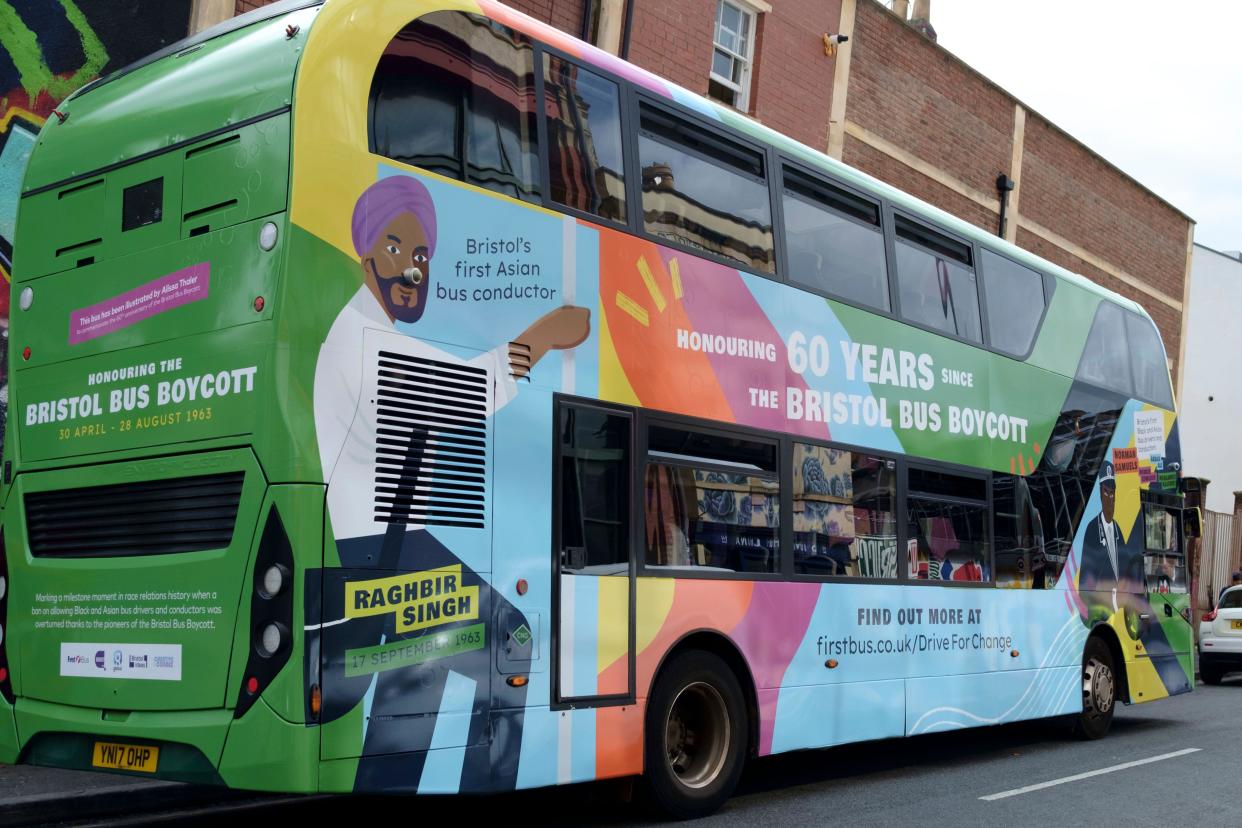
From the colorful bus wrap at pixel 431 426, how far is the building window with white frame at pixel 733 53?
824 cm

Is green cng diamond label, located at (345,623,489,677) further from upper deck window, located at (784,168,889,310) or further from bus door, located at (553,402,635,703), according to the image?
upper deck window, located at (784,168,889,310)

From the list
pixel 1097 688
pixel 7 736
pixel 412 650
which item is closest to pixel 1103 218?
pixel 1097 688

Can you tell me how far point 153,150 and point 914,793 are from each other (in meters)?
6.46

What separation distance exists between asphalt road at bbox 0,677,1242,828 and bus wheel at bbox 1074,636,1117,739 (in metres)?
0.17

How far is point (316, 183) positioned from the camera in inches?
234


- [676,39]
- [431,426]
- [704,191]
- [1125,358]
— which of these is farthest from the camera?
[676,39]

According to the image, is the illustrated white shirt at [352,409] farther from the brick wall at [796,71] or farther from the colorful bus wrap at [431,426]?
the brick wall at [796,71]

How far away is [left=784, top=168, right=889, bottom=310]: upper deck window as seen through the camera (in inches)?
358

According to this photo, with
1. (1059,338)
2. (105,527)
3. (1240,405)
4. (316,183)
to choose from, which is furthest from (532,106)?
(1240,405)

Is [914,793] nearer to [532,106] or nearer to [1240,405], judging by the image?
[532,106]

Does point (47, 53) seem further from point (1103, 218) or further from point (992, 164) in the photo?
point (1103, 218)

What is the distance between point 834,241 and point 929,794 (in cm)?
396

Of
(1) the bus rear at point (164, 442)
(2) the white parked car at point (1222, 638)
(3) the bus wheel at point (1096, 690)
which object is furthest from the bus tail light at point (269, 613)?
(2) the white parked car at point (1222, 638)

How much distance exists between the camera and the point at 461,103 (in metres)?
6.66
